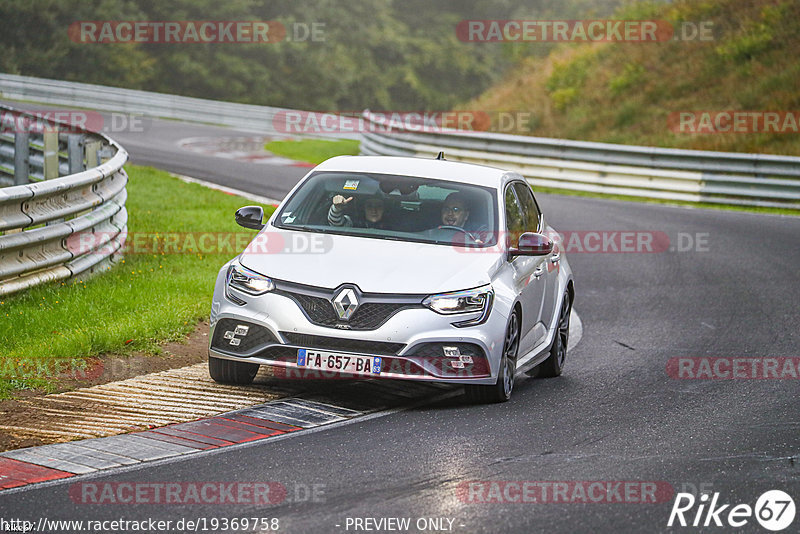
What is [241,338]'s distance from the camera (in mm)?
7918

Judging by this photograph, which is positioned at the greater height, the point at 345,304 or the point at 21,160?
the point at 21,160

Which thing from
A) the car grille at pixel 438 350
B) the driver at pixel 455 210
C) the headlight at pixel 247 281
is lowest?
the car grille at pixel 438 350

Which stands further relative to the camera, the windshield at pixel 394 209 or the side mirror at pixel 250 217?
the side mirror at pixel 250 217

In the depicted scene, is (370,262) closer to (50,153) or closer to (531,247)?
(531,247)

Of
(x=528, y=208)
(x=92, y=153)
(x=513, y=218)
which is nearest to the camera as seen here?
(x=513, y=218)

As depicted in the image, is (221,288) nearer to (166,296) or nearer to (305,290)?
(305,290)

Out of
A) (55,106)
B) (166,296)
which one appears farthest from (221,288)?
(55,106)

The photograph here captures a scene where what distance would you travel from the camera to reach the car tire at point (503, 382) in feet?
26.3

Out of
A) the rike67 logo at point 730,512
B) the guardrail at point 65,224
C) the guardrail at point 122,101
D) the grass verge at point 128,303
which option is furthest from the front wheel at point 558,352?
the guardrail at point 122,101

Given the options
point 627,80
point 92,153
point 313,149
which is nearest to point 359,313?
point 92,153

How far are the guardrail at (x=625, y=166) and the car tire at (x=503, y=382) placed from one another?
1602cm

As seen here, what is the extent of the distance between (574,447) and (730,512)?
1364 mm

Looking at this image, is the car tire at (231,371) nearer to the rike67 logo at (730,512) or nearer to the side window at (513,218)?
the side window at (513,218)

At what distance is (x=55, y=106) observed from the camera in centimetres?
3669
